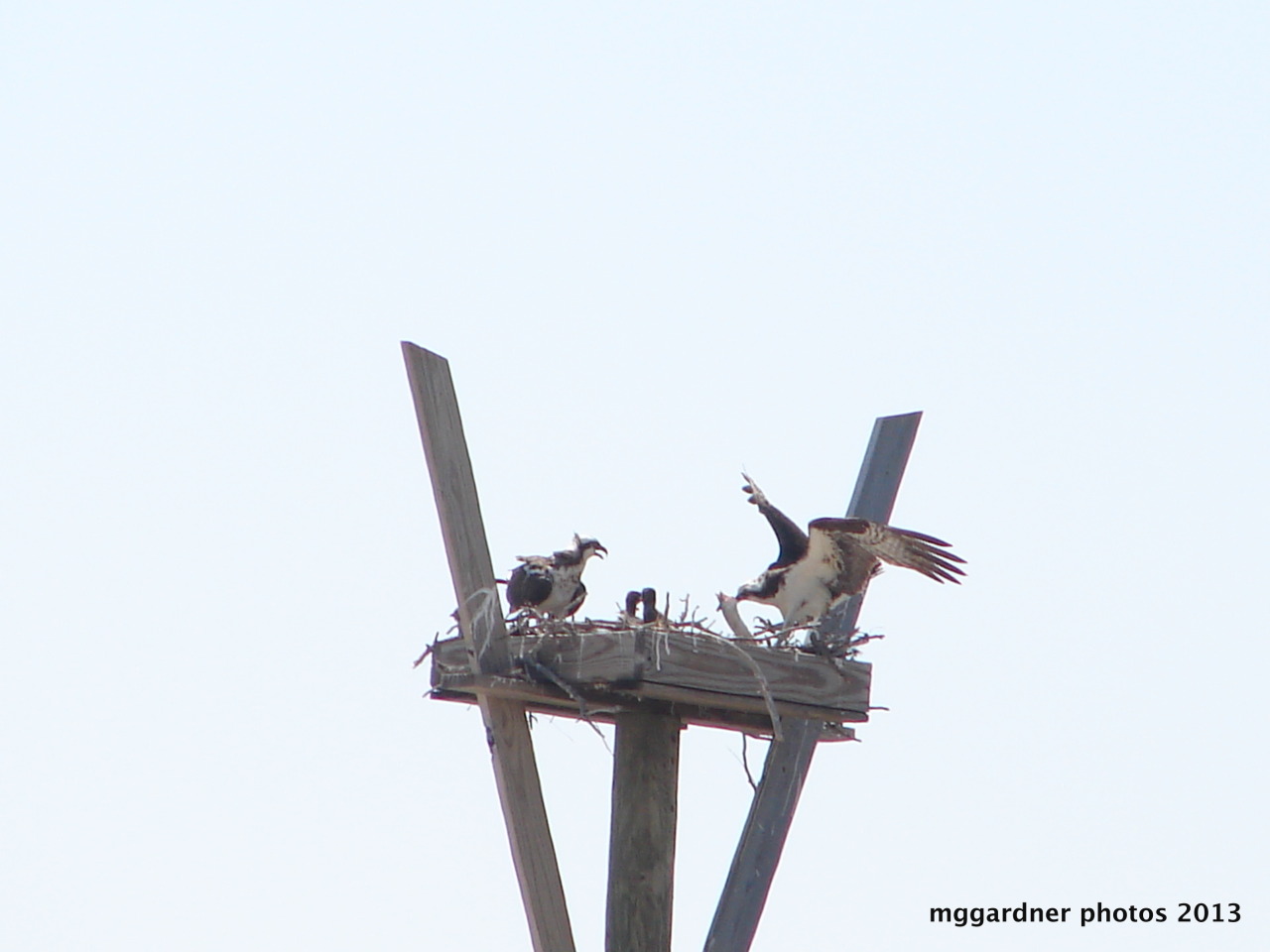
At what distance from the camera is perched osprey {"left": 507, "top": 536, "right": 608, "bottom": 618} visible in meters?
6.66

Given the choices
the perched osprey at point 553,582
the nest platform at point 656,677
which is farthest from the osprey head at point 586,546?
the nest platform at point 656,677

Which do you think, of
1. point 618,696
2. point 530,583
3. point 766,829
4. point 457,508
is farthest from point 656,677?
point 530,583

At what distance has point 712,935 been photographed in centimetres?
518

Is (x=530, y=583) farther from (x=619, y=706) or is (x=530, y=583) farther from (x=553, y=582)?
(x=619, y=706)

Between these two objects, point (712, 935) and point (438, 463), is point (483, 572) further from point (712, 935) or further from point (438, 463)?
point (712, 935)

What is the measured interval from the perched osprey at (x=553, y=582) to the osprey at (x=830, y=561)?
0.79m

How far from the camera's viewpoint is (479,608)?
4703mm

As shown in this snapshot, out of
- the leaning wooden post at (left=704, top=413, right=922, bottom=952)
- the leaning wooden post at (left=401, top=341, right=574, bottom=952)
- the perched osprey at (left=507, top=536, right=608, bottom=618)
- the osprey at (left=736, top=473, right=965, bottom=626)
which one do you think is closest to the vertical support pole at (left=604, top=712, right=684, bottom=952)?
the leaning wooden post at (left=401, top=341, right=574, bottom=952)

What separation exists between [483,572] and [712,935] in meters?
1.37

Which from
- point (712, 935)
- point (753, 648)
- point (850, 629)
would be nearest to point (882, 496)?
point (850, 629)

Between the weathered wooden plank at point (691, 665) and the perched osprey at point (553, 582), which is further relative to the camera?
the perched osprey at point (553, 582)

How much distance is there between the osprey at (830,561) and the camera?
5688 millimetres

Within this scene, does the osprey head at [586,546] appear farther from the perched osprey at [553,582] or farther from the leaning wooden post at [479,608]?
the leaning wooden post at [479,608]

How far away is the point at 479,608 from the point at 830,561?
1656 millimetres
